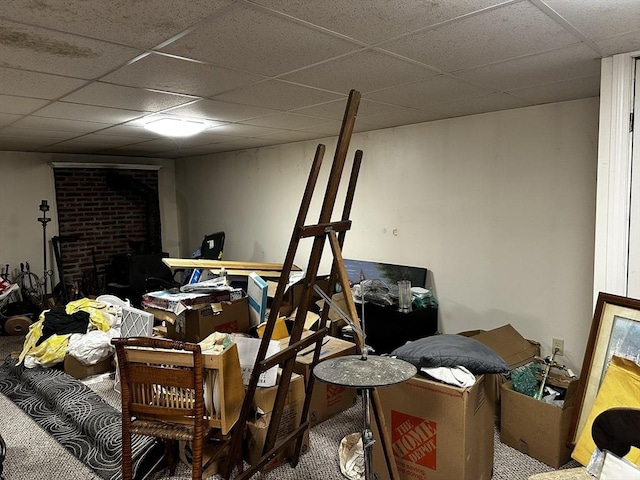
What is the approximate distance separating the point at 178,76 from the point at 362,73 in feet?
3.07

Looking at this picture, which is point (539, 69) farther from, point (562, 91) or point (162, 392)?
point (162, 392)

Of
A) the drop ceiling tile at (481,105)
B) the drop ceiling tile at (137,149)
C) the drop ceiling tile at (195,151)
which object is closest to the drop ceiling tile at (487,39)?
the drop ceiling tile at (481,105)

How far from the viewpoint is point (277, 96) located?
2766 millimetres

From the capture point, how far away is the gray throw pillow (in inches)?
87.6

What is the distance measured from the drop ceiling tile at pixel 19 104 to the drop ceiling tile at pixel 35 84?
12cm

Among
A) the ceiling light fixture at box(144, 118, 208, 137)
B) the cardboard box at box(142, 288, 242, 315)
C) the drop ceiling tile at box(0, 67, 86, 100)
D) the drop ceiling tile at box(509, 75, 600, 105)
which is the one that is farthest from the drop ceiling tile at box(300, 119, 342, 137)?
the drop ceiling tile at box(0, 67, 86, 100)

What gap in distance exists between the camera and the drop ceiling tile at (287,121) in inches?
137

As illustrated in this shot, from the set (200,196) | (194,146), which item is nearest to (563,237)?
(194,146)

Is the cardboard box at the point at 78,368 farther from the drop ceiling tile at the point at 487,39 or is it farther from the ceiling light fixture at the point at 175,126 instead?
the drop ceiling tile at the point at 487,39

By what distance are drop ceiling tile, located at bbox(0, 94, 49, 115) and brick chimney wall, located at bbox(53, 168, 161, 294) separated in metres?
3.30

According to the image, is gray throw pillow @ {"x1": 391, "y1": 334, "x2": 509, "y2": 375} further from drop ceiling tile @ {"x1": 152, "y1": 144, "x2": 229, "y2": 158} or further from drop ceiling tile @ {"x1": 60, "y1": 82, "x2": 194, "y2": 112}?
drop ceiling tile @ {"x1": 152, "y1": 144, "x2": 229, "y2": 158}

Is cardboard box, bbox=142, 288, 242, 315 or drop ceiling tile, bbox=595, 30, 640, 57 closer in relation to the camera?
drop ceiling tile, bbox=595, 30, 640, 57

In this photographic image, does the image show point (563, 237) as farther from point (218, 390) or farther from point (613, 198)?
point (218, 390)

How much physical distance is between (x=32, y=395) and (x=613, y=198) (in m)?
4.11
